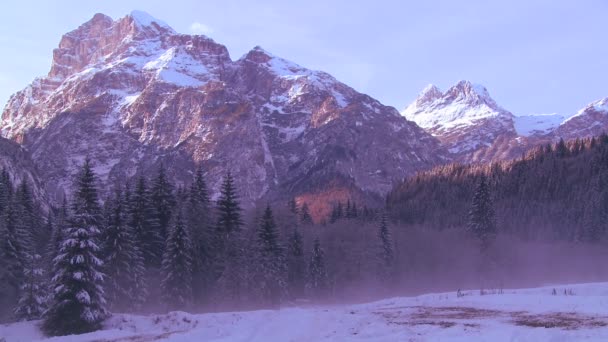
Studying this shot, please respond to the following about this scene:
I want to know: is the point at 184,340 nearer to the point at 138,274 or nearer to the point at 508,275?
the point at 138,274

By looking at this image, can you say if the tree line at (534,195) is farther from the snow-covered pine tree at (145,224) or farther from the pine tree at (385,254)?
the snow-covered pine tree at (145,224)

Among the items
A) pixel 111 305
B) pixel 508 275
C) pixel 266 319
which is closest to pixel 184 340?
pixel 266 319

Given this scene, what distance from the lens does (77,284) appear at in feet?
117

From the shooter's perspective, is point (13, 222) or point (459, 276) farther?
point (459, 276)

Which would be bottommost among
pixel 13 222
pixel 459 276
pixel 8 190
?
pixel 459 276

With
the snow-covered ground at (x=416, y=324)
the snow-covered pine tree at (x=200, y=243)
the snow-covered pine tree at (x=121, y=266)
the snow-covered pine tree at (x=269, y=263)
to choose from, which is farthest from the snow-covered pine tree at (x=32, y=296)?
the snow-covered pine tree at (x=269, y=263)

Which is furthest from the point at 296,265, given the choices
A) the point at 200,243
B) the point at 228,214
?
the point at 200,243

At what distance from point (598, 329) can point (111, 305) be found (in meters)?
36.2

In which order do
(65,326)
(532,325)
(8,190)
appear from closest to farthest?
1. (532,325)
2. (65,326)
3. (8,190)

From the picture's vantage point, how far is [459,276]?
303ft

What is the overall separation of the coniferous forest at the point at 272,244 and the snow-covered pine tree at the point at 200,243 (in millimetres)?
125

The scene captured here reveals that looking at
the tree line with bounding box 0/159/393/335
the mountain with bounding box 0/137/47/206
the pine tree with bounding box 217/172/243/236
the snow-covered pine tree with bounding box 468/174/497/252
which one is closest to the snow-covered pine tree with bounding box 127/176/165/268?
the tree line with bounding box 0/159/393/335

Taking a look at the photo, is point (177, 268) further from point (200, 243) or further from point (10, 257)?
point (10, 257)

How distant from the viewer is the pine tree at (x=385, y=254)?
86500 millimetres
